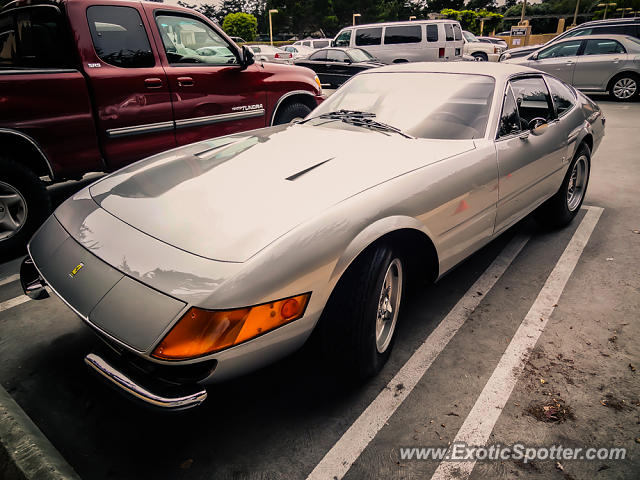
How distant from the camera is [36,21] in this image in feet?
12.6

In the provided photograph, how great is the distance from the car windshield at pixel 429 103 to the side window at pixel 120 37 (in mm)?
1984

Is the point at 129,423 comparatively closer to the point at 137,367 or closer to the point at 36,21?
the point at 137,367

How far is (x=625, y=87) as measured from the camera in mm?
10828

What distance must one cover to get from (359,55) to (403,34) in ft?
7.38

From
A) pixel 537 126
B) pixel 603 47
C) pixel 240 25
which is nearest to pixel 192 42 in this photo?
pixel 537 126

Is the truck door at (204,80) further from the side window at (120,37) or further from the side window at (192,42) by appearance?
the side window at (120,37)

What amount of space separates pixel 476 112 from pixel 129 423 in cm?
262

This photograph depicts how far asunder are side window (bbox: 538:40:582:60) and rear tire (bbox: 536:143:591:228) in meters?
8.75

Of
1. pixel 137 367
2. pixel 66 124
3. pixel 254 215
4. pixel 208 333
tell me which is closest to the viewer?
pixel 208 333

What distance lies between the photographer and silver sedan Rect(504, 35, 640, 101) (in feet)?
34.9

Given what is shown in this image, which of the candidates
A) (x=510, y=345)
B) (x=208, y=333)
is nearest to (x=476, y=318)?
(x=510, y=345)

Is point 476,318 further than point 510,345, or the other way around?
point 476,318

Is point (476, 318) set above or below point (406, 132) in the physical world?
below

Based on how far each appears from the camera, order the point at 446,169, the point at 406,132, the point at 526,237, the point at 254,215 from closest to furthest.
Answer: the point at 254,215 < the point at 446,169 < the point at 406,132 < the point at 526,237
